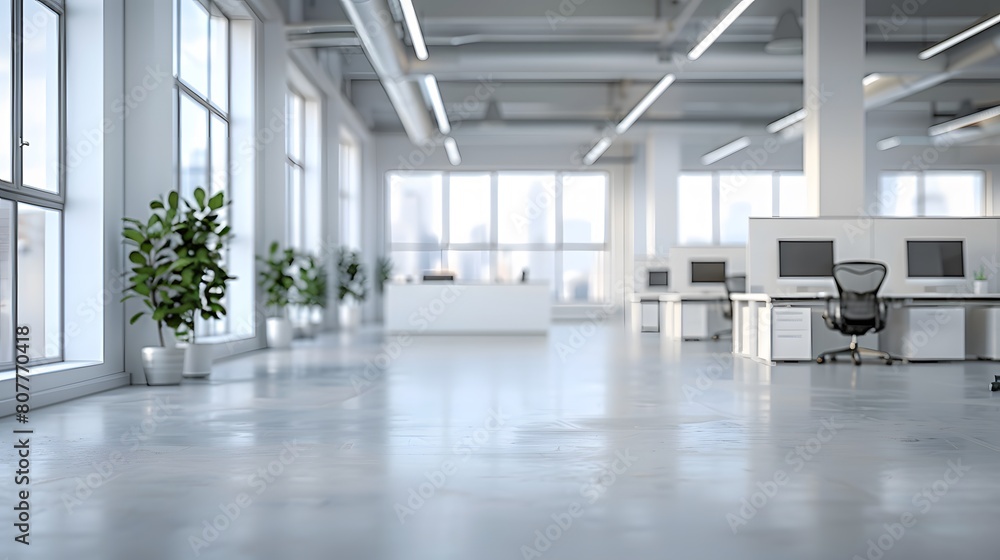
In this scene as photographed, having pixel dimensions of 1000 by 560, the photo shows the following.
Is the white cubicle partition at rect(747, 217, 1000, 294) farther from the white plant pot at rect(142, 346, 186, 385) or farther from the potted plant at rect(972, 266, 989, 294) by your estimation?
the white plant pot at rect(142, 346, 186, 385)

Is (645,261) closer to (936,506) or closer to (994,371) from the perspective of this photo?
(994,371)

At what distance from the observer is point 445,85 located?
1697 centimetres

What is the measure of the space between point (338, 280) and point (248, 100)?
586 centimetres

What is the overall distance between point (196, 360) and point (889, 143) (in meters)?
17.1

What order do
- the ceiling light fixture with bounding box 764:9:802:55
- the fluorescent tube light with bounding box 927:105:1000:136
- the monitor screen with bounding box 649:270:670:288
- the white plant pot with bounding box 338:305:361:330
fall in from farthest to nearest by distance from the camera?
the white plant pot with bounding box 338:305:361:330, the monitor screen with bounding box 649:270:670:288, the fluorescent tube light with bounding box 927:105:1000:136, the ceiling light fixture with bounding box 764:9:802:55

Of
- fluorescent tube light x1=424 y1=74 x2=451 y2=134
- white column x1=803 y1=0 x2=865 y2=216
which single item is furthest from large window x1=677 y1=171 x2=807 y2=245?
white column x1=803 y1=0 x2=865 y2=216

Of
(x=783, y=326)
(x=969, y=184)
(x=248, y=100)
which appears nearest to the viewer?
(x=783, y=326)

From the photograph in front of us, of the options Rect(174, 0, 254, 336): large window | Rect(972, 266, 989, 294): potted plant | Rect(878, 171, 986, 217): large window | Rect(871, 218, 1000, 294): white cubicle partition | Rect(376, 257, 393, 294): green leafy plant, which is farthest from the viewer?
Rect(878, 171, 986, 217): large window

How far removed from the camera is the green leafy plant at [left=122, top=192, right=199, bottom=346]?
7.19 metres

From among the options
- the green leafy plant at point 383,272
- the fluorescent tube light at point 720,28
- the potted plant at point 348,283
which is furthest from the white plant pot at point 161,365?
the green leafy plant at point 383,272

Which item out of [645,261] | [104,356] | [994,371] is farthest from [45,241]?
[645,261]

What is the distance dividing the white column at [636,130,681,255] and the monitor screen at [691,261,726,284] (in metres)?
4.57

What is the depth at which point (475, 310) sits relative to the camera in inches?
590

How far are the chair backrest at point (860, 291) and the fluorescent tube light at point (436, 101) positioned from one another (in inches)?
245
